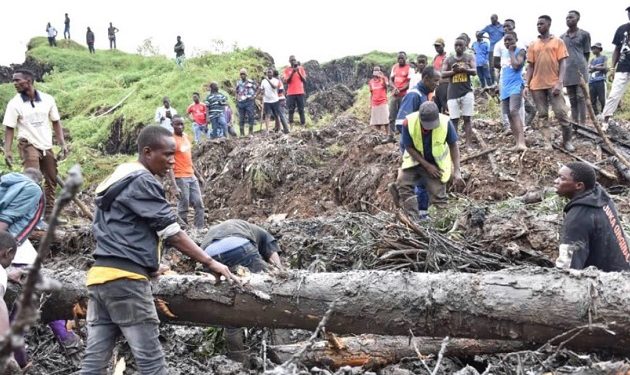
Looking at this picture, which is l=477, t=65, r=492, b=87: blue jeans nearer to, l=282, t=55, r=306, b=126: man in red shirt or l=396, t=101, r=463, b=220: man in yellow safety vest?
l=282, t=55, r=306, b=126: man in red shirt

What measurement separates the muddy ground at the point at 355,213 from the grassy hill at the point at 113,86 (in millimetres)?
6545

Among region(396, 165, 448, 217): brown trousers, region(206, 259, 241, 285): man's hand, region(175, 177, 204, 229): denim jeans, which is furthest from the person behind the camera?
region(175, 177, 204, 229): denim jeans

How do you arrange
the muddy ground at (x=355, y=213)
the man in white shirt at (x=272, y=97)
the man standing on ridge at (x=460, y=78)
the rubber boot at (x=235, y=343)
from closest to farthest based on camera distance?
the rubber boot at (x=235, y=343) → the muddy ground at (x=355, y=213) → the man standing on ridge at (x=460, y=78) → the man in white shirt at (x=272, y=97)

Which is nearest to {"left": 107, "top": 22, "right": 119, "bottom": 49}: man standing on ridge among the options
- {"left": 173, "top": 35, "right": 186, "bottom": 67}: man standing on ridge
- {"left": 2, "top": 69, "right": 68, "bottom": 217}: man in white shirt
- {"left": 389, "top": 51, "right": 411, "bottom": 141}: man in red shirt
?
{"left": 173, "top": 35, "right": 186, "bottom": 67}: man standing on ridge

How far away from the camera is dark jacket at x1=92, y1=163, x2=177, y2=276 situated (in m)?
2.99

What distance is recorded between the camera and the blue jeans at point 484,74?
1199cm

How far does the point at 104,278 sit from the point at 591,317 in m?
2.48

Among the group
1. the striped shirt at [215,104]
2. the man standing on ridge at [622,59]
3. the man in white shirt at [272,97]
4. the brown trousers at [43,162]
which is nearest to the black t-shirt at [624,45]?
the man standing on ridge at [622,59]

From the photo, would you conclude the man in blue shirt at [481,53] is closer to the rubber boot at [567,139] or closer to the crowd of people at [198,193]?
the crowd of people at [198,193]

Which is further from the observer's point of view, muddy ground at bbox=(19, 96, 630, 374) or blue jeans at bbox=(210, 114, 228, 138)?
blue jeans at bbox=(210, 114, 228, 138)

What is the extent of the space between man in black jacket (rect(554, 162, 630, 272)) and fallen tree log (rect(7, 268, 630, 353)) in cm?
45

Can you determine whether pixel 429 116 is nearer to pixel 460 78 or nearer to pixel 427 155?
pixel 427 155

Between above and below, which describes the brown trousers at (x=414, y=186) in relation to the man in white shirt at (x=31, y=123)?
below

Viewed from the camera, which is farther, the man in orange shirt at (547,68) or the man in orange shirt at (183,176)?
the man in orange shirt at (183,176)
